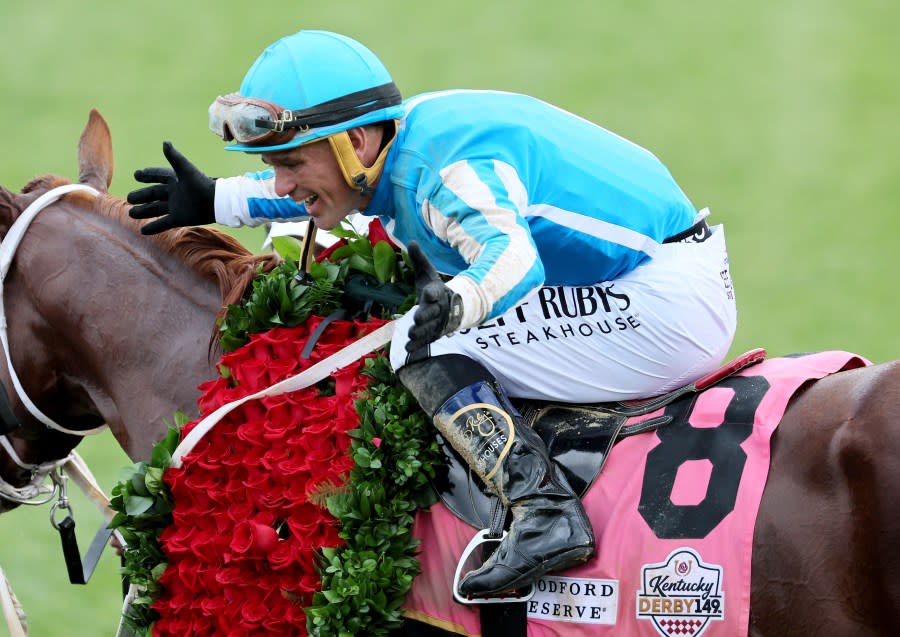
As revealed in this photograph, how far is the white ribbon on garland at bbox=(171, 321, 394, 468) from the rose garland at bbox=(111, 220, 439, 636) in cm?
3

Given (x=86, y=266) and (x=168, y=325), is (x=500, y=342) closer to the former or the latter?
(x=168, y=325)

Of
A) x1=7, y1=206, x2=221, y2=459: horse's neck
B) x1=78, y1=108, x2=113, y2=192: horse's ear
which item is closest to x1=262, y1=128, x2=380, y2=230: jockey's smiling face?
x1=7, y1=206, x2=221, y2=459: horse's neck

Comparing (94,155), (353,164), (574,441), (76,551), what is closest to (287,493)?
(574,441)

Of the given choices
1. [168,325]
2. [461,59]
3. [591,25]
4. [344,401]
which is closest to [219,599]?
[344,401]

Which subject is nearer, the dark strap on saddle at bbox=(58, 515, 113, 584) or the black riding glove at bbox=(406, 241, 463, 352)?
the black riding glove at bbox=(406, 241, 463, 352)

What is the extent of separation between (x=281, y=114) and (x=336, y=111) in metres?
0.13

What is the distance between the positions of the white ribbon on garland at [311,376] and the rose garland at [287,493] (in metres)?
0.03

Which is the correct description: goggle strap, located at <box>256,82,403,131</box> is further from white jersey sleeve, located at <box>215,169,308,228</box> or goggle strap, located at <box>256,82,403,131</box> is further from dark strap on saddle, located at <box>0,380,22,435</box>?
dark strap on saddle, located at <box>0,380,22,435</box>

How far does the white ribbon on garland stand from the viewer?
2.95m

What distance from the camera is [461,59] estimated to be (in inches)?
430

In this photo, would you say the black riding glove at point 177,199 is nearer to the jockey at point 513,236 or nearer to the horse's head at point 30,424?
the horse's head at point 30,424

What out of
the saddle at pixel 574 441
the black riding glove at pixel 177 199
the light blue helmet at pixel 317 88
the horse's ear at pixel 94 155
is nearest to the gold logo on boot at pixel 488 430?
the saddle at pixel 574 441

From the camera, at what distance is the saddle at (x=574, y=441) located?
9.11 ft

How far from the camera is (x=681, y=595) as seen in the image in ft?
8.48
